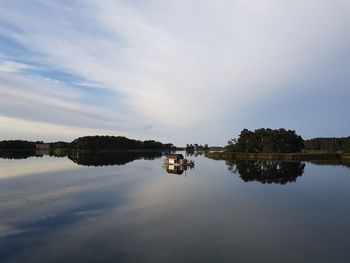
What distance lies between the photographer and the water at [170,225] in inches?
814

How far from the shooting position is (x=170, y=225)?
27.8 metres

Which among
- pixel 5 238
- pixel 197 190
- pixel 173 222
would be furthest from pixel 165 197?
pixel 5 238

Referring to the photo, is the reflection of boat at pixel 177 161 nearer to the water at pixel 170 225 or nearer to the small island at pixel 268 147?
the small island at pixel 268 147

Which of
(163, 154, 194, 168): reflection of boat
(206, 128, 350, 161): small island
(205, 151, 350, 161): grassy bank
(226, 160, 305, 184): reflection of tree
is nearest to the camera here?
(226, 160, 305, 184): reflection of tree

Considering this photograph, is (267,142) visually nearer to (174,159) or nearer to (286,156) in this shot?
(286,156)

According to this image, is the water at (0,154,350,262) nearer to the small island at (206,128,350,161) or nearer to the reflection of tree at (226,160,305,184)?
the reflection of tree at (226,160,305,184)

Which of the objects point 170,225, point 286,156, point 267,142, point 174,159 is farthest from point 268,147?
point 170,225

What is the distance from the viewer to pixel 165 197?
1720 inches

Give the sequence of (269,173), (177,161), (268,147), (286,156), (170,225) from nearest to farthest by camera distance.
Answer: (170,225)
(269,173)
(177,161)
(286,156)
(268,147)

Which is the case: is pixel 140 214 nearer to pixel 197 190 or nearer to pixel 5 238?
pixel 5 238

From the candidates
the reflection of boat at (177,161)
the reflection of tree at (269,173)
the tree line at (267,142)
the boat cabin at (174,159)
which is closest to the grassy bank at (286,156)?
the tree line at (267,142)

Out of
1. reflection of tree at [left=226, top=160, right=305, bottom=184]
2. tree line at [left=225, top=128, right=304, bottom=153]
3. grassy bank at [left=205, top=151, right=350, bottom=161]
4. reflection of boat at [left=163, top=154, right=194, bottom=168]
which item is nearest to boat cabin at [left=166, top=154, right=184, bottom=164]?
reflection of boat at [left=163, top=154, right=194, bottom=168]

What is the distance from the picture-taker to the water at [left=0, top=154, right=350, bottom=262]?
2067 centimetres

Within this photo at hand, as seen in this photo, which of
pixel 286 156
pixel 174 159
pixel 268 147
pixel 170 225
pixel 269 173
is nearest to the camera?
pixel 170 225
